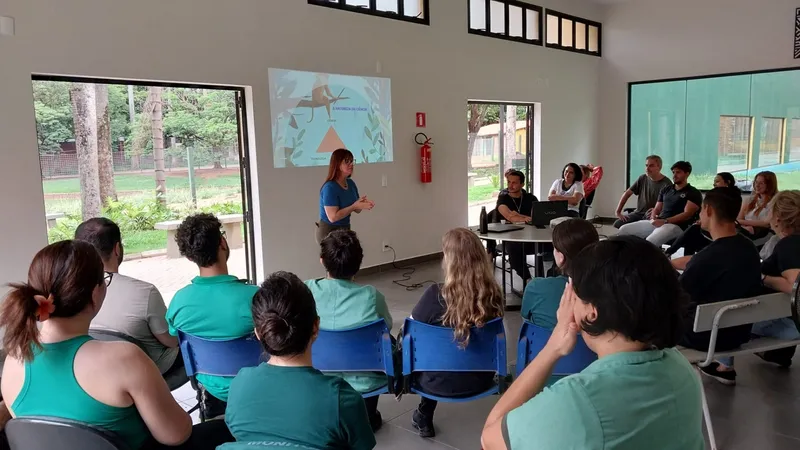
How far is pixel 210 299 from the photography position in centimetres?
245

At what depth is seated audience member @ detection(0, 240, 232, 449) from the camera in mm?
1510

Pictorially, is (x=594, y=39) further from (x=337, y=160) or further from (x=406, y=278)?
(x=337, y=160)

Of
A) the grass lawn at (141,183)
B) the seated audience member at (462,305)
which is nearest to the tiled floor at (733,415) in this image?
the seated audience member at (462,305)

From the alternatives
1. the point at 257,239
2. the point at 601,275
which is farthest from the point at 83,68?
the point at 601,275

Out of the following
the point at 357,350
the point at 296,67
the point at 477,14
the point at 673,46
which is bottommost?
the point at 357,350

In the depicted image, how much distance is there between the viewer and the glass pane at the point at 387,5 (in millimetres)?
6828

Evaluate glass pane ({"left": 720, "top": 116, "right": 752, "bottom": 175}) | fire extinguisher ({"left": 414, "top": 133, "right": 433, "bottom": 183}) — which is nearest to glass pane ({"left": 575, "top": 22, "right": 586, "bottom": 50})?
glass pane ({"left": 720, "top": 116, "right": 752, "bottom": 175})

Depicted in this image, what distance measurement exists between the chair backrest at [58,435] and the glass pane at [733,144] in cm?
1017

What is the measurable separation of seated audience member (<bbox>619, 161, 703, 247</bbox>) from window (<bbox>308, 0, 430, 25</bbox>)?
3.54 meters

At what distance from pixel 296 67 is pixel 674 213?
4.31m

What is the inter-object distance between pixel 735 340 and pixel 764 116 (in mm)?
7654

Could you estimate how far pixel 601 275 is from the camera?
115 cm

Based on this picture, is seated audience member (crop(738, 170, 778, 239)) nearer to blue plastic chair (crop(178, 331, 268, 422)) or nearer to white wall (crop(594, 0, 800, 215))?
white wall (crop(594, 0, 800, 215))

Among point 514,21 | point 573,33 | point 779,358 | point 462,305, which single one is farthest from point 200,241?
point 573,33
